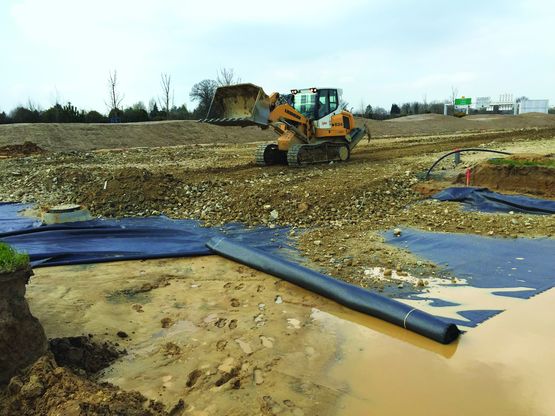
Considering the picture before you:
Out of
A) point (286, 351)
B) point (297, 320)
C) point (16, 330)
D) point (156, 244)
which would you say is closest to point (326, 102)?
point (156, 244)

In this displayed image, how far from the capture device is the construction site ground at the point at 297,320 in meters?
3.54

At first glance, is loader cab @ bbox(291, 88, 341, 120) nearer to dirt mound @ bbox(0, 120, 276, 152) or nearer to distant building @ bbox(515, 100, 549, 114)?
dirt mound @ bbox(0, 120, 276, 152)

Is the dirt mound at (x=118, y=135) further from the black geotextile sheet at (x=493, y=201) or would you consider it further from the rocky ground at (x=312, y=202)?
the black geotextile sheet at (x=493, y=201)

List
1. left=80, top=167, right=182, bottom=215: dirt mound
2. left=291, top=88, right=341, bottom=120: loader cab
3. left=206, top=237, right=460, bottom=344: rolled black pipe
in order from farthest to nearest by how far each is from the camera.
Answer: left=291, top=88, right=341, bottom=120: loader cab, left=80, top=167, right=182, bottom=215: dirt mound, left=206, top=237, right=460, bottom=344: rolled black pipe

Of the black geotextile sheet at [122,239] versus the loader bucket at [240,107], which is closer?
the black geotextile sheet at [122,239]

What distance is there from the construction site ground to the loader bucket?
10.2 ft

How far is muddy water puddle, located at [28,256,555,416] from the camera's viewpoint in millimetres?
3467

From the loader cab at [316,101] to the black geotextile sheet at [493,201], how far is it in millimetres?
6085

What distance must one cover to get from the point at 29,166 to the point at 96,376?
15.8 m

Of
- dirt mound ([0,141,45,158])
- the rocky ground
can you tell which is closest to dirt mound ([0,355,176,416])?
the rocky ground

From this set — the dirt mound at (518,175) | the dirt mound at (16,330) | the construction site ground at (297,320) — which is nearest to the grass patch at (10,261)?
the dirt mound at (16,330)

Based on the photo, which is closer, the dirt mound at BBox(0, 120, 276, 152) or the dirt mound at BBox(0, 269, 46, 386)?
the dirt mound at BBox(0, 269, 46, 386)

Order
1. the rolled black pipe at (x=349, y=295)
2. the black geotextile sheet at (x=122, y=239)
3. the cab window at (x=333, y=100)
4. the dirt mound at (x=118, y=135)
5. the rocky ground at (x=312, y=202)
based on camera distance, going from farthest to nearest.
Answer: the dirt mound at (x=118, y=135) < the cab window at (x=333, y=100) < the rocky ground at (x=312, y=202) < the black geotextile sheet at (x=122, y=239) < the rolled black pipe at (x=349, y=295)

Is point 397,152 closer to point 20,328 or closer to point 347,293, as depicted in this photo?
point 347,293
